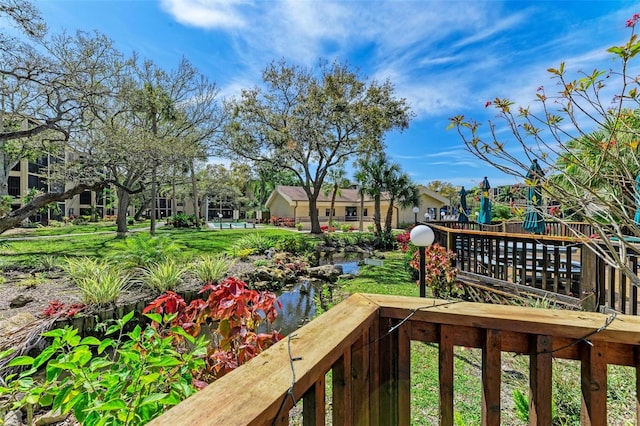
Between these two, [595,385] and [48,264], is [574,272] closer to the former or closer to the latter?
[595,385]

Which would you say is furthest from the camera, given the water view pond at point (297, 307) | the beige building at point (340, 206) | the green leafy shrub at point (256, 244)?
the beige building at point (340, 206)

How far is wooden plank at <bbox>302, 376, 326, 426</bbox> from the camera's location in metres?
0.95

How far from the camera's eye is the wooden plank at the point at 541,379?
122cm

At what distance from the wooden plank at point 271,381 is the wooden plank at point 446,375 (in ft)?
1.23

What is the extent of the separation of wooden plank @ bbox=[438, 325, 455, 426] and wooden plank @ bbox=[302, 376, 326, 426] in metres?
0.63

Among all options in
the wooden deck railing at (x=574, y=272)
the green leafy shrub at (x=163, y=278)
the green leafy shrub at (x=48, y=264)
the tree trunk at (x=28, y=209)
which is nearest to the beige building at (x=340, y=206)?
the tree trunk at (x=28, y=209)

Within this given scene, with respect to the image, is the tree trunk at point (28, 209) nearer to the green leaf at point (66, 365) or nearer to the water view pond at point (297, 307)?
the water view pond at point (297, 307)

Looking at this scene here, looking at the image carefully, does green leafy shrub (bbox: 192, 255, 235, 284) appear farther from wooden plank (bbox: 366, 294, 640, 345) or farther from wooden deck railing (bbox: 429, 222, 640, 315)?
wooden plank (bbox: 366, 294, 640, 345)

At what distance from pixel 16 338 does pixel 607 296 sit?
817 centimetres

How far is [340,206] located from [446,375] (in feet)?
110

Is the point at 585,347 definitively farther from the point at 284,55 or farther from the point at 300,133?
the point at 284,55

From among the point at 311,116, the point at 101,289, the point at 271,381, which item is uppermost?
the point at 311,116

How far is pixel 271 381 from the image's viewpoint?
2.66 ft

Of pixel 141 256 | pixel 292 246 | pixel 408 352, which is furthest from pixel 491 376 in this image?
pixel 292 246
